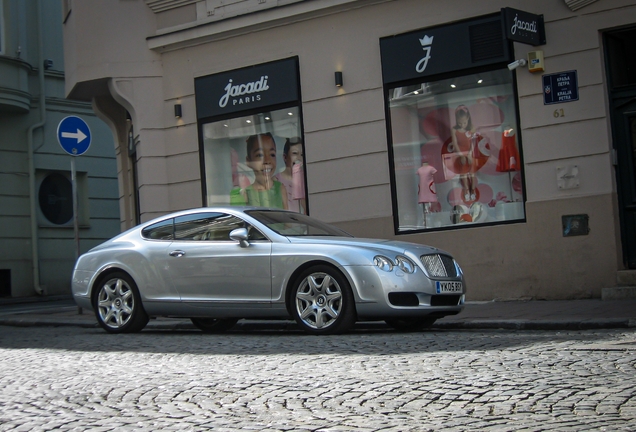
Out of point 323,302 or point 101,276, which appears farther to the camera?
point 101,276

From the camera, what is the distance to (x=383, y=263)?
29.9ft

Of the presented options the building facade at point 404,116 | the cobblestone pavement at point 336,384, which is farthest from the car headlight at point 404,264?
the building facade at point 404,116

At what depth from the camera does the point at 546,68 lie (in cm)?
1320

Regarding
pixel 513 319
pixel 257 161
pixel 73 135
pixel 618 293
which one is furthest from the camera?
pixel 257 161

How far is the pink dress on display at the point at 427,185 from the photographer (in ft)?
47.5

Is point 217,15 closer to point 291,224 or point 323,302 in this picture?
point 291,224

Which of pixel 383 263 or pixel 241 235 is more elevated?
pixel 241 235

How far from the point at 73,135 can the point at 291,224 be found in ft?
19.3

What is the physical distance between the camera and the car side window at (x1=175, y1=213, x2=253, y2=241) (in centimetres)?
1028

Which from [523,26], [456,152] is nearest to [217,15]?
[456,152]

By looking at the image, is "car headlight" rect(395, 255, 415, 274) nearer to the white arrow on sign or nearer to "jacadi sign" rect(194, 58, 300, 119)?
"jacadi sign" rect(194, 58, 300, 119)

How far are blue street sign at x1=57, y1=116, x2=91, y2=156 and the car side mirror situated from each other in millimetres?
5627

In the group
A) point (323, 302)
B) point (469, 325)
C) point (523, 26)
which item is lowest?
point (469, 325)

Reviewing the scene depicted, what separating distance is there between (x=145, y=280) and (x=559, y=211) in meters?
6.02
